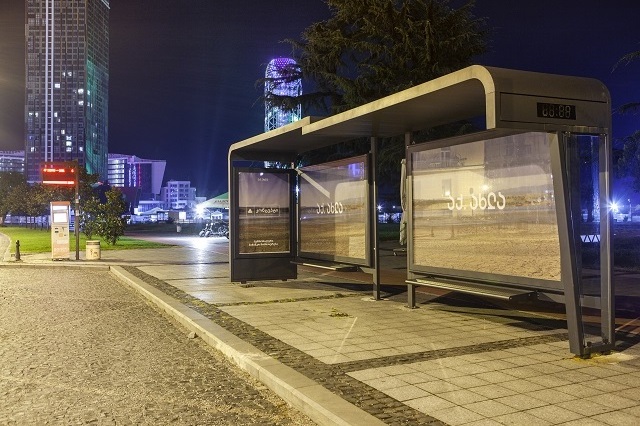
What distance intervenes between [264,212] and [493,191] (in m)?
7.12

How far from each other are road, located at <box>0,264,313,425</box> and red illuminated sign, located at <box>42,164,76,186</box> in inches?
583

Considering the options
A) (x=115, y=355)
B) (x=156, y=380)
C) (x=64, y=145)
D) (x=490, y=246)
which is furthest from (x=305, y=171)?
(x=64, y=145)

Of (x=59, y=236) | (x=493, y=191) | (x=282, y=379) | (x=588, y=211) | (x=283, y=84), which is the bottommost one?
(x=282, y=379)

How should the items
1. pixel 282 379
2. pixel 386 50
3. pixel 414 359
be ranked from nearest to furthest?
1. pixel 282 379
2. pixel 414 359
3. pixel 386 50

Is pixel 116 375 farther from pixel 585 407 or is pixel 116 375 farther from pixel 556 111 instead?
pixel 556 111

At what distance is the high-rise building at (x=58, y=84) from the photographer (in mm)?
182875

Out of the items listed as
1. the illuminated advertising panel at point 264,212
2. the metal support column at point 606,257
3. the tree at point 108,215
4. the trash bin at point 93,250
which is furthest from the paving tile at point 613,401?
the tree at point 108,215

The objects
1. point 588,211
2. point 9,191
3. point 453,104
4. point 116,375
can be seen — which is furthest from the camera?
point 9,191

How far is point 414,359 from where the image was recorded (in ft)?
22.7

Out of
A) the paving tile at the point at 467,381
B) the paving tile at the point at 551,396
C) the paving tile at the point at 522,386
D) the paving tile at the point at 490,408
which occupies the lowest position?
the paving tile at the point at 490,408

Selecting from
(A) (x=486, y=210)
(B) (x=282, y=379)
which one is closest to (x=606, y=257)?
(A) (x=486, y=210)

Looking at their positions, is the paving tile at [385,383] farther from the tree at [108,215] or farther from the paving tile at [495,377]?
the tree at [108,215]

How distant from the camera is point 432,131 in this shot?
72.0 ft

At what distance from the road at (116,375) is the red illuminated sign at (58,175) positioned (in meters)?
14.8
